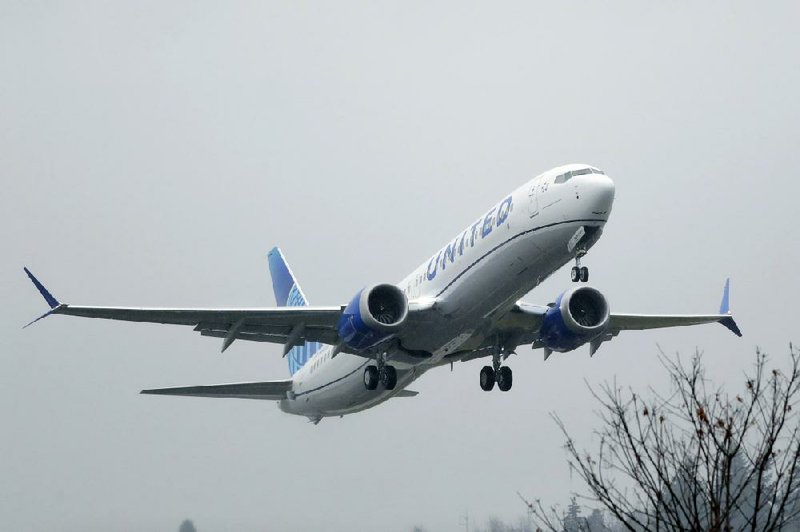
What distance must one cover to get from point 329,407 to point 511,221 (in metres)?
13.8

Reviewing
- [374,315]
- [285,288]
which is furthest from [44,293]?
[285,288]

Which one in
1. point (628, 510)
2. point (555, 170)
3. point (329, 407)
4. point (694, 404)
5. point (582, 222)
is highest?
point (555, 170)

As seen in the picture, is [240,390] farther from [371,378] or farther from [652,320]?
[652,320]

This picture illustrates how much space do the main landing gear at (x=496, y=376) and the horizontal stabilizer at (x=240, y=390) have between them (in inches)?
392

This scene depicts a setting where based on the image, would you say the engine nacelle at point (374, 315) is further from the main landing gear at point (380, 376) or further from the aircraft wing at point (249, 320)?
the main landing gear at point (380, 376)

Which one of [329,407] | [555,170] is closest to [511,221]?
[555,170]

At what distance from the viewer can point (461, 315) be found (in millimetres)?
31438

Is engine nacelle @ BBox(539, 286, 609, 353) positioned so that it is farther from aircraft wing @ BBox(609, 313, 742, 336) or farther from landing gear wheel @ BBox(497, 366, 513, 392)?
aircraft wing @ BBox(609, 313, 742, 336)

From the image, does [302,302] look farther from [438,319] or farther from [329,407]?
[438,319]

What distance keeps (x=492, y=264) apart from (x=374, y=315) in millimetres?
4745

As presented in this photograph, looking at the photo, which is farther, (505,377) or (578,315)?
(505,377)

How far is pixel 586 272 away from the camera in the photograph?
93.7ft

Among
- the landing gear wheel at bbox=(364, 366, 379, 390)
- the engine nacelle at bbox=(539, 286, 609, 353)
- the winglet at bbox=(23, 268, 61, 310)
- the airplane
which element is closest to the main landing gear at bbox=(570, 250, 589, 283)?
the airplane

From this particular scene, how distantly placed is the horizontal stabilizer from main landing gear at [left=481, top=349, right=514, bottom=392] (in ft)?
32.6
